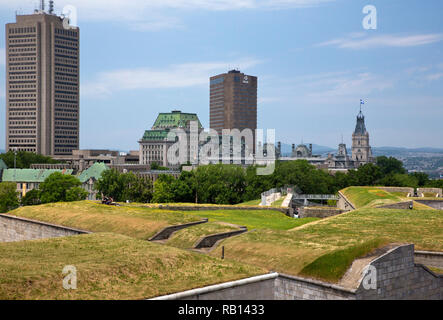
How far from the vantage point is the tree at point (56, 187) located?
84.1 metres

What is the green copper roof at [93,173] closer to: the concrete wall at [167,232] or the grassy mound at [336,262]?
the concrete wall at [167,232]

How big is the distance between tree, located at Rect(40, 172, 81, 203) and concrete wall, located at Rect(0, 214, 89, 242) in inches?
1526

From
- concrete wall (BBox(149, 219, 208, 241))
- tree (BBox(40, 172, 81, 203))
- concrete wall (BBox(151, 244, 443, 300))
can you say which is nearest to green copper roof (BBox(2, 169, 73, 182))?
tree (BBox(40, 172, 81, 203))

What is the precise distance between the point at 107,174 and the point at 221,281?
70213mm

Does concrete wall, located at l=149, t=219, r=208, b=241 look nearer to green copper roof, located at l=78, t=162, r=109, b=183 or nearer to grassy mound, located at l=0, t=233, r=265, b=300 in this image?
grassy mound, located at l=0, t=233, r=265, b=300

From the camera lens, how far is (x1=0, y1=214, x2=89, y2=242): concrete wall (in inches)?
1508

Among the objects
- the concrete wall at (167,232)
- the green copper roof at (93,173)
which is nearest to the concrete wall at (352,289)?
the concrete wall at (167,232)

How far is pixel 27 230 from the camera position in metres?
42.0

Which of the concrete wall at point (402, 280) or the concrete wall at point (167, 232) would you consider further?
the concrete wall at point (167, 232)

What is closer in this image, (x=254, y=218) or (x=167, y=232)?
(x=167, y=232)

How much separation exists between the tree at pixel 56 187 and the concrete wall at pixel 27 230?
127ft

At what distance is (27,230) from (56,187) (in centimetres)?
4488

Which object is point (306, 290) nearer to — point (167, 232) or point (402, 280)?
point (402, 280)

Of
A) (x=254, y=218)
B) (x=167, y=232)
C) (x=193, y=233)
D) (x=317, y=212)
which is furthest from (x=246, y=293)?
(x=317, y=212)
